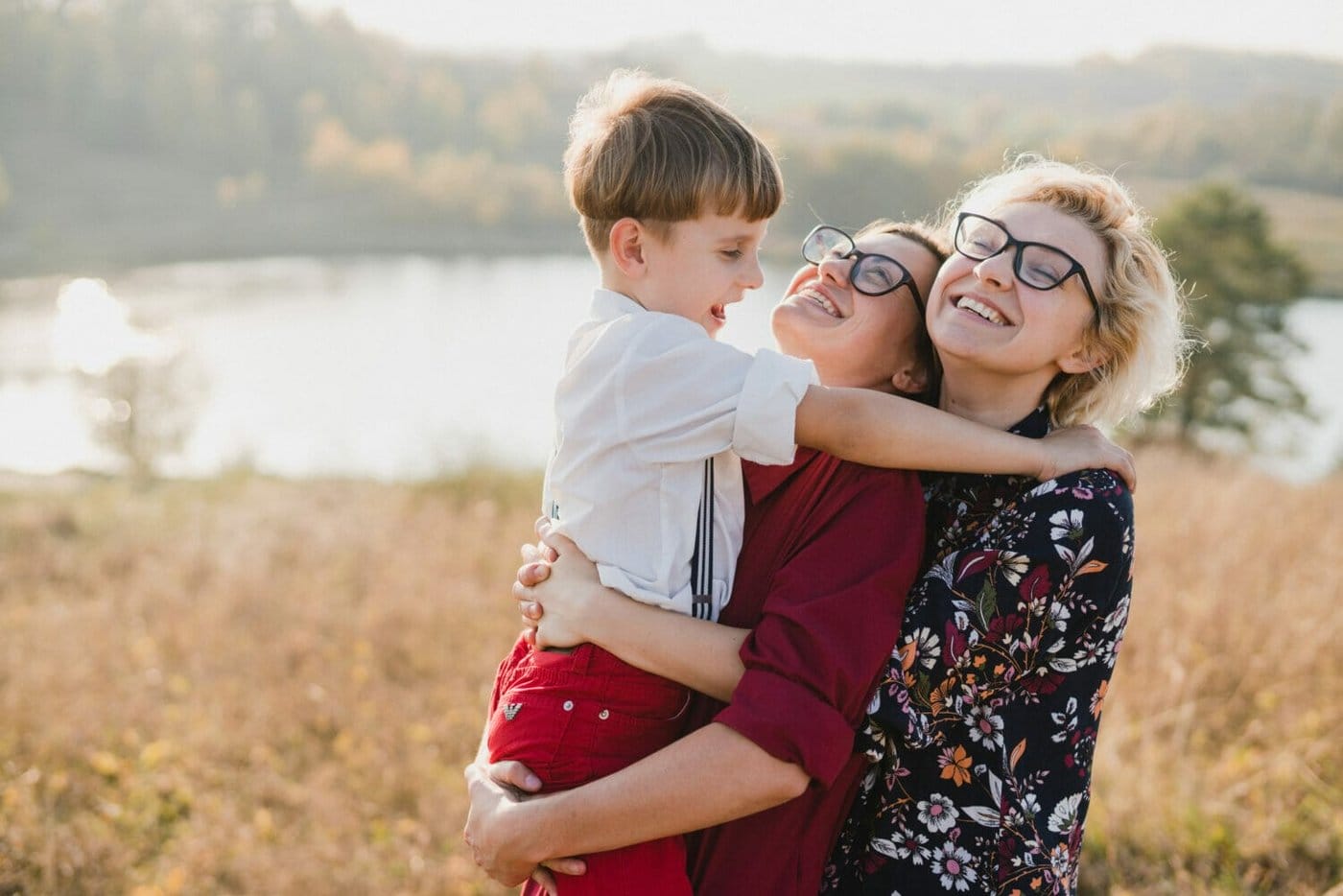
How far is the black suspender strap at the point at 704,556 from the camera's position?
1717 millimetres

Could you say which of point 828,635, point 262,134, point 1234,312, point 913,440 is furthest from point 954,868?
point 262,134

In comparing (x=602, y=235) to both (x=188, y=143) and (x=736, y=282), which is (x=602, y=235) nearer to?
(x=736, y=282)

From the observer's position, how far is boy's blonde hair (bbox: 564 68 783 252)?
175cm

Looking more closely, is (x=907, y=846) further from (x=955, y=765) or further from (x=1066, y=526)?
(x=1066, y=526)

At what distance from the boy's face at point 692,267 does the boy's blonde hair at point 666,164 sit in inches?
0.9

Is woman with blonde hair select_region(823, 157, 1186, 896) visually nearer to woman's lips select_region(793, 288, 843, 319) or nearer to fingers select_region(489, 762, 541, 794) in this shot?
woman's lips select_region(793, 288, 843, 319)

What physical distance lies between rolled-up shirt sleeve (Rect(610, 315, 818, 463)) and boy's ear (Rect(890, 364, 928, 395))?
46 cm

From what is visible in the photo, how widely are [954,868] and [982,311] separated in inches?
36.4

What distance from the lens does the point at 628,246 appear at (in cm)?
182

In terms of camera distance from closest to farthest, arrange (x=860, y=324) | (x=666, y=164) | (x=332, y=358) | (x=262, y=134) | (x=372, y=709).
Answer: (x=666, y=164), (x=860, y=324), (x=372, y=709), (x=332, y=358), (x=262, y=134)

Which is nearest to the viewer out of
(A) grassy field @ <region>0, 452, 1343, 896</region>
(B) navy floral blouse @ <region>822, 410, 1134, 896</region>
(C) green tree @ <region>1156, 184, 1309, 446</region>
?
(B) navy floral blouse @ <region>822, 410, 1134, 896</region>

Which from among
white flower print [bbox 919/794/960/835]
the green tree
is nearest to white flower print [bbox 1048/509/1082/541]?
white flower print [bbox 919/794/960/835]

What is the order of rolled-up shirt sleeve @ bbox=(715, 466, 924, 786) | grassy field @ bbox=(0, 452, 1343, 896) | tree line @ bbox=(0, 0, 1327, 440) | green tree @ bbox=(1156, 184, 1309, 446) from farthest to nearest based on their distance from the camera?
tree line @ bbox=(0, 0, 1327, 440) < green tree @ bbox=(1156, 184, 1309, 446) < grassy field @ bbox=(0, 452, 1343, 896) < rolled-up shirt sleeve @ bbox=(715, 466, 924, 786)

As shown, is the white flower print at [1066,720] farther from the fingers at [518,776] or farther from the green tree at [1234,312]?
the green tree at [1234,312]
